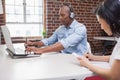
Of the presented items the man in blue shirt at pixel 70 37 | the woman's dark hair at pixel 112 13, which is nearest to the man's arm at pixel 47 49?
the man in blue shirt at pixel 70 37

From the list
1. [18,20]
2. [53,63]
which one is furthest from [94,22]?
[53,63]

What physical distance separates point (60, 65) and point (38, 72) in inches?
10.5

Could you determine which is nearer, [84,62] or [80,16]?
[84,62]

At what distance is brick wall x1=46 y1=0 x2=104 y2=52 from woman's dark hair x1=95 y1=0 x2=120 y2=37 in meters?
3.37

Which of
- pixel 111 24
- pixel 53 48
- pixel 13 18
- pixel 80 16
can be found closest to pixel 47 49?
pixel 53 48

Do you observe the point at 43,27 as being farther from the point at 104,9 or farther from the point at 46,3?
the point at 104,9

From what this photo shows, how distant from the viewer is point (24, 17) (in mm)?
4883

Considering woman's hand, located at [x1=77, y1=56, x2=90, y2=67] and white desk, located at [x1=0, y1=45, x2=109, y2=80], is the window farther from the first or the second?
woman's hand, located at [x1=77, y1=56, x2=90, y2=67]

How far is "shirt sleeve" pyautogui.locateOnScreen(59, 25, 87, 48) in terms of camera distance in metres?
2.31

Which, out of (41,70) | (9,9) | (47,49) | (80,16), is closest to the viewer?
(41,70)

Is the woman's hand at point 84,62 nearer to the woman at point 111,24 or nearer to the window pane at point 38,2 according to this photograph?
the woman at point 111,24

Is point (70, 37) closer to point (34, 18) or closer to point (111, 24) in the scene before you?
Result: point (111, 24)

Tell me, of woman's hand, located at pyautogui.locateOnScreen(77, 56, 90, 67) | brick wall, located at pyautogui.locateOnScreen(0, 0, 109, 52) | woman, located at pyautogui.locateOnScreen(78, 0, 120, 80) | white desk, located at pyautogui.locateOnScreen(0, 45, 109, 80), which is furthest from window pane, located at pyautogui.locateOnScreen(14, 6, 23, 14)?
woman, located at pyautogui.locateOnScreen(78, 0, 120, 80)

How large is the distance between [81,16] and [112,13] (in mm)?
3962
